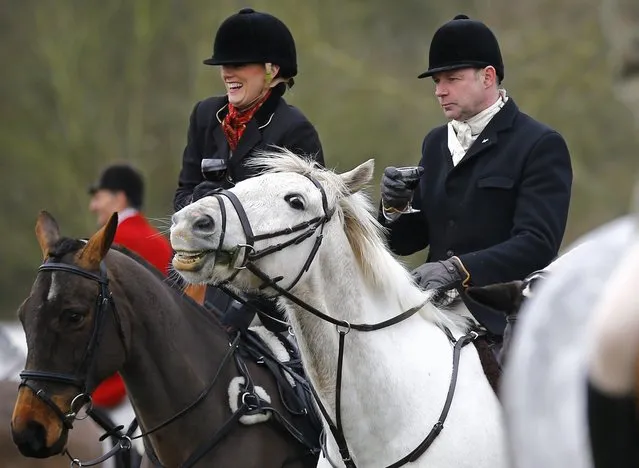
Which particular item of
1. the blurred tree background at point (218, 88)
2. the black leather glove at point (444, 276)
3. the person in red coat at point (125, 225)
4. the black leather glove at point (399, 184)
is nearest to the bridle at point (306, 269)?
the black leather glove at point (444, 276)

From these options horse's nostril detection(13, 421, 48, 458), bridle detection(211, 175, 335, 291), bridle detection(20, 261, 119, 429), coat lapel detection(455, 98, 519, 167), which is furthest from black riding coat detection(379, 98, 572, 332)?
horse's nostril detection(13, 421, 48, 458)

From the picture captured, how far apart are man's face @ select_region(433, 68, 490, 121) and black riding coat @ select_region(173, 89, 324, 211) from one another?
584 millimetres

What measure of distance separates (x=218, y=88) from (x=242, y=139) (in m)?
11.9

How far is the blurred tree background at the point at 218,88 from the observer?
53.9ft

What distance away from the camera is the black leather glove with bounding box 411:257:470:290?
4.54 metres

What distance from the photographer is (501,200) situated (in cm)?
479

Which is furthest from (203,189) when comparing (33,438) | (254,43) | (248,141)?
(33,438)

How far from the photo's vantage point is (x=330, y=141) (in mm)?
16469

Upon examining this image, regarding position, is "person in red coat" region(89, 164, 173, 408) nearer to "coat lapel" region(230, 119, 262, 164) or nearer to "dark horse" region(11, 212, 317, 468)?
"coat lapel" region(230, 119, 262, 164)

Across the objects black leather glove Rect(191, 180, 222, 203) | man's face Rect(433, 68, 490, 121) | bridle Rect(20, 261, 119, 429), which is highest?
man's face Rect(433, 68, 490, 121)

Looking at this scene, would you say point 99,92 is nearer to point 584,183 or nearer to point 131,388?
point 584,183

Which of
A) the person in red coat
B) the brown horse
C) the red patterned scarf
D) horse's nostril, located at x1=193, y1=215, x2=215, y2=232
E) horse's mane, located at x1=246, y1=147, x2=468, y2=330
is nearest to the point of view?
horse's nostril, located at x1=193, y1=215, x2=215, y2=232

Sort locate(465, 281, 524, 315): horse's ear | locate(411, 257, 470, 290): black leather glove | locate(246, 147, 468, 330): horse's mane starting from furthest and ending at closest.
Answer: locate(411, 257, 470, 290): black leather glove
locate(246, 147, 468, 330): horse's mane
locate(465, 281, 524, 315): horse's ear

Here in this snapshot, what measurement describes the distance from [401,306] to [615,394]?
263cm
